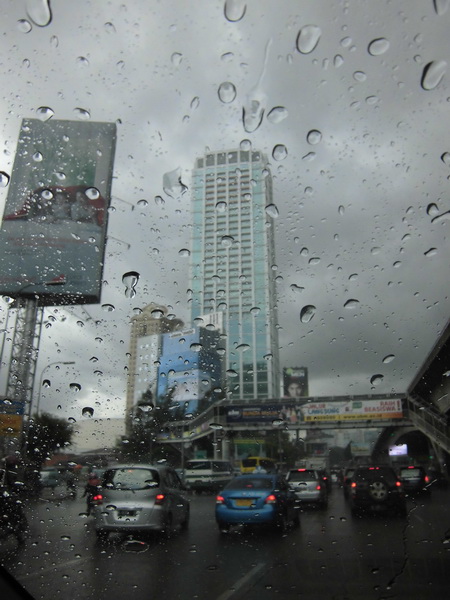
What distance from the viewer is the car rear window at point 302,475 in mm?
3982

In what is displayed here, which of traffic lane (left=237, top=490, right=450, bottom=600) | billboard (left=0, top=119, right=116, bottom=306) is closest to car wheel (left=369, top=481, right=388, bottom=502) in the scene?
traffic lane (left=237, top=490, right=450, bottom=600)

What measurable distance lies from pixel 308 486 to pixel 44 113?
3.98m

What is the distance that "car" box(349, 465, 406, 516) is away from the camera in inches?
183

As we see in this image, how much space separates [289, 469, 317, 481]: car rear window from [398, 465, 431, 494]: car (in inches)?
30.0

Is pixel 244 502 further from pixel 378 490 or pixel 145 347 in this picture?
pixel 378 490

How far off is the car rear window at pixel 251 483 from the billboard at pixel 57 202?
192 cm

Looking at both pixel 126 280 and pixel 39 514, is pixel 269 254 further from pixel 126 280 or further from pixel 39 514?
pixel 39 514

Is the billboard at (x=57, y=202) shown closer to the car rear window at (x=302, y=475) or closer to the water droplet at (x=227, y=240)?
the water droplet at (x=227, y=240)

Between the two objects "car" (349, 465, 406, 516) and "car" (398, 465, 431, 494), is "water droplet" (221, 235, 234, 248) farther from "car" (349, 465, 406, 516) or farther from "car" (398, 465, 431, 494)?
"car" (398, 465, 431, 494)

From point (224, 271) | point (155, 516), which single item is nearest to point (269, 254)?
point (224, 271)

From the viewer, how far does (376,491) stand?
5188 mm

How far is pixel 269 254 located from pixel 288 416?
1684mm

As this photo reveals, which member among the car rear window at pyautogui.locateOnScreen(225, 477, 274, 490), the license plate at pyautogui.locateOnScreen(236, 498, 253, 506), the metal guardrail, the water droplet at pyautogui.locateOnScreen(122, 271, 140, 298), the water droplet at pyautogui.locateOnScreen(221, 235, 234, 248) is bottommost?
the license plate at pyautogui.locateOnScreen(236, 498, 253, 506)

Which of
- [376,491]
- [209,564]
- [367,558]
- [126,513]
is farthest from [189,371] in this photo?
[376,491]
